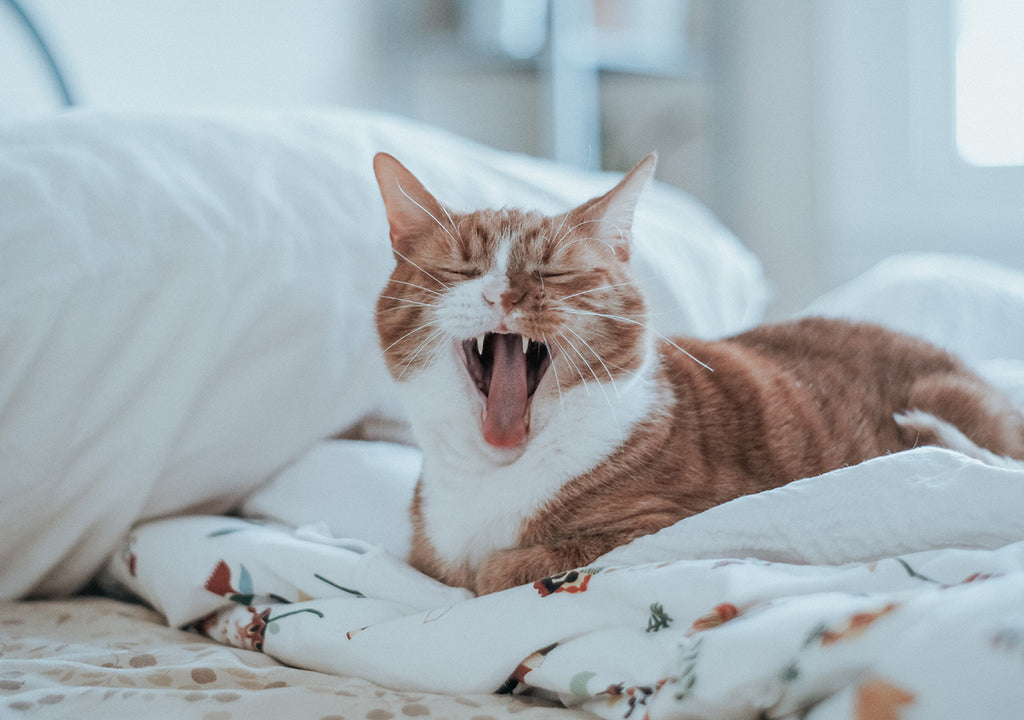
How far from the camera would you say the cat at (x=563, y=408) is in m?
0.83

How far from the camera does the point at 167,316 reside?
1037 mm

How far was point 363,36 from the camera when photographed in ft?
8.41

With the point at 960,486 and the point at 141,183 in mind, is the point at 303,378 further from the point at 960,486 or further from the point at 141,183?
the point at 960,486

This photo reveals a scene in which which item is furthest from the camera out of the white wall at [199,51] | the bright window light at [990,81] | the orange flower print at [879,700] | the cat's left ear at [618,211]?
the bright window light at [990,81]

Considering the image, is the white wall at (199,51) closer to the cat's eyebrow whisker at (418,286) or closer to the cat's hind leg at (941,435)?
the cat's eyebrow whisker at (418,286)

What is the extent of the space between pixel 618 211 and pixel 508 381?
23 centimetres

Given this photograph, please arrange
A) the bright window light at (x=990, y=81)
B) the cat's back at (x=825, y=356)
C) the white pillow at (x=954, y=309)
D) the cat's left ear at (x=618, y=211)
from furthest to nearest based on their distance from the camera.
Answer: the bright window light at (x=990, y=81)
the white pillow at (x=954, y=309)
the cat's back at (x=825, y=356)
the cat's left ear at (x=618, y=211)

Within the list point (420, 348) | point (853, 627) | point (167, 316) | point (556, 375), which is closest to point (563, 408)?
point (556, 375)

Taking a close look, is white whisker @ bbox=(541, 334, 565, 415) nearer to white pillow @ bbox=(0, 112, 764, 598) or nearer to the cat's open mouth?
the cat's open mouth

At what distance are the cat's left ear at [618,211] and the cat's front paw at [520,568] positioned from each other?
1.14 ft

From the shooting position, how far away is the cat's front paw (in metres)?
0.78

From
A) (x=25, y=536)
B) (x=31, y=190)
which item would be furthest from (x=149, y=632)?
(x=31, y=190)

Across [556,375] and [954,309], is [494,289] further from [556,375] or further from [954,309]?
[954,309]

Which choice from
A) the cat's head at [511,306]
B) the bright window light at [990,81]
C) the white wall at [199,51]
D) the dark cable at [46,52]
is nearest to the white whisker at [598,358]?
the cat's head at [511,306]
